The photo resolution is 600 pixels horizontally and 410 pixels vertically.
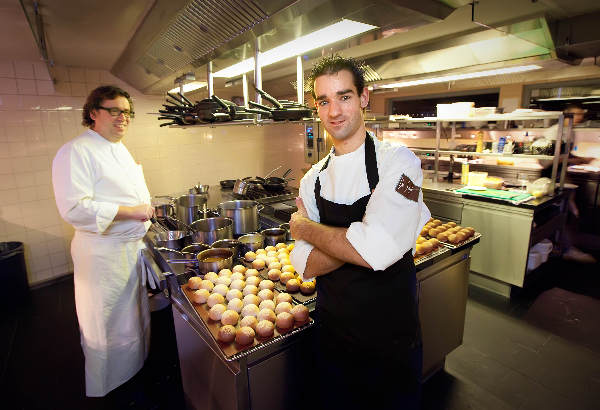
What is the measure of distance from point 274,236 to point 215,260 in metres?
0.48

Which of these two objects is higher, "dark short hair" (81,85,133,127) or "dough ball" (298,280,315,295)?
"dark short hair" (81,85,133,127)

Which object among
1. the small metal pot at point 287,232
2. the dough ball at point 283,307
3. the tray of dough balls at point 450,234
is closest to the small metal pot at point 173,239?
the small metal pot at point 287,232

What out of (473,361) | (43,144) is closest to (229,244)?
(473,361)

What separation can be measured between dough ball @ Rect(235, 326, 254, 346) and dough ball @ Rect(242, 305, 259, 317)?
0.15 metres

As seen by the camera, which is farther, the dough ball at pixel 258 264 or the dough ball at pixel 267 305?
the dough ball at pixel 258 264

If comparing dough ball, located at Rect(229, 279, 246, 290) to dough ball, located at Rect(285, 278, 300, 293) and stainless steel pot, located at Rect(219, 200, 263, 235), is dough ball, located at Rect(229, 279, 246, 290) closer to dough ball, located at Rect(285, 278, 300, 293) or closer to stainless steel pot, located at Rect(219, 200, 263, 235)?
dough ball, located at Rect(285, 278, 300, 293)

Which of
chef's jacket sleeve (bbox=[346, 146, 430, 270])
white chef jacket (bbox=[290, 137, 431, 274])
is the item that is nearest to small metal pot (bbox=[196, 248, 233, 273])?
white chef jacket (bbox=[290, 137, 431, 274])

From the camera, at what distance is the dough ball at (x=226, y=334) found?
4.26 ft

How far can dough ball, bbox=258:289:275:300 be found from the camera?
5.27 feet

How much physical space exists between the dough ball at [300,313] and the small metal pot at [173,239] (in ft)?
3.53

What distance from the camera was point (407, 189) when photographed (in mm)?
1192

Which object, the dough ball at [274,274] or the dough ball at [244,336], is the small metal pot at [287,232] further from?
the dough ball at [244,336]

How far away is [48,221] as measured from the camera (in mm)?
4047

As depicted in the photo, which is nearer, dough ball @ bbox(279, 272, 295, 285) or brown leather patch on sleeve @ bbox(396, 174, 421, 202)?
brown leather patch on sleeve @ bbox(396, 174, 421, 202)
